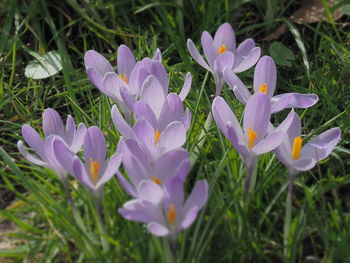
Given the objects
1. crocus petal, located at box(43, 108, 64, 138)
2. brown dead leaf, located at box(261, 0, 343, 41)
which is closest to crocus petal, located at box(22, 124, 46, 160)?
crocus petal, located at box(43, 108, 64, 138)

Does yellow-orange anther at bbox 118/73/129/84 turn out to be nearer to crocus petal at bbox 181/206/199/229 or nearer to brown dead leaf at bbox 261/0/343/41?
crocus petal at bbox 181/206/199/229

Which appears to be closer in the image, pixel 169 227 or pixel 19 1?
pixel 169 227

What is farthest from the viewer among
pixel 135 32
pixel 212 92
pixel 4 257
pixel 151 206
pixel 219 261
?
pixel 135 32

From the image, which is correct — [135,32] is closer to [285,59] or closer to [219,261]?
[285,59]

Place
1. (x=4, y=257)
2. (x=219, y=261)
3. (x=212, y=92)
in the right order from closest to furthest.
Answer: (x=219, y=261) < (x=4, y=257) < (x=212, y=92)

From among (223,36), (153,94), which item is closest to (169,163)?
(153,94)

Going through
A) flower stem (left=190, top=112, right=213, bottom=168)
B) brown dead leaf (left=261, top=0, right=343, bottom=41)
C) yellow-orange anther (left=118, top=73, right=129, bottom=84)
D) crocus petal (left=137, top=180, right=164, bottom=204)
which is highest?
yellow-orange anther (left=118, top=73, right=129, bottom=84)

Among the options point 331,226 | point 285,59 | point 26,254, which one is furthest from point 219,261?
point 285,59

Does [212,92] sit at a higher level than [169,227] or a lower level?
lower
